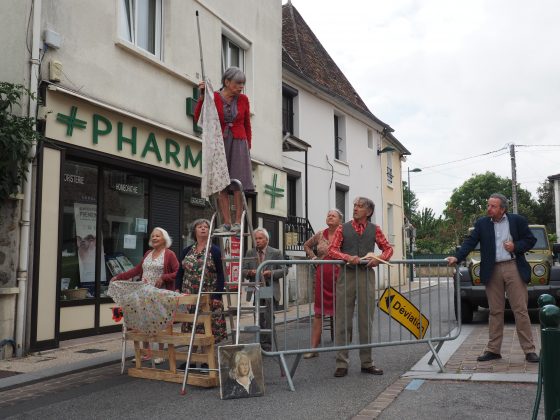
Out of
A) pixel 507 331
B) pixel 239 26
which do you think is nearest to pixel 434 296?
pixel 507 331

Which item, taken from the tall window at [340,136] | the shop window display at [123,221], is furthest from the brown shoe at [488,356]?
the tall window at [340,136]

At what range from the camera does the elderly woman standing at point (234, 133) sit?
612 centimetres

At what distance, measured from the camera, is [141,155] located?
10.4 metres

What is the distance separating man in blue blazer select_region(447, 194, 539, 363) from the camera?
22.1ft

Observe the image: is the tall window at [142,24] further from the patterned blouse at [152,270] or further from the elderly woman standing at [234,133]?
the elderly woman standing at [234,133]

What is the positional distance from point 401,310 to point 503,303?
1283 mm

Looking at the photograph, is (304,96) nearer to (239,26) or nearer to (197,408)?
(239,26)

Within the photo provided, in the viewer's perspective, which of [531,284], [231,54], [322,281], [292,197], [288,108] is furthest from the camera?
[292,197]

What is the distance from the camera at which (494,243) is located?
694 cm

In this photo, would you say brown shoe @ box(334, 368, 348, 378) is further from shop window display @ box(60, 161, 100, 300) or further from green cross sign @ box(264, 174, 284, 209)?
green cross sign @ box(264, 174, 284, 209)

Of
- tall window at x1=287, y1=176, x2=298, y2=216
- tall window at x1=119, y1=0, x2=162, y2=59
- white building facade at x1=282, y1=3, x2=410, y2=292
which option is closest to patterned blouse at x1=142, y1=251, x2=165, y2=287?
tall window at x1=119, y1=0, x2=162, y2=59

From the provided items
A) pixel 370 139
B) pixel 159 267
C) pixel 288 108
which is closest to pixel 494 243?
pixel 159 267

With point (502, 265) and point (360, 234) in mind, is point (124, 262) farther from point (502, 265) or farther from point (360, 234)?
point (502, 265)

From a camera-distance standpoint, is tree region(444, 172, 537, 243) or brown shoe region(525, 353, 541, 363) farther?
tree region(444, 172, 537, 243)
